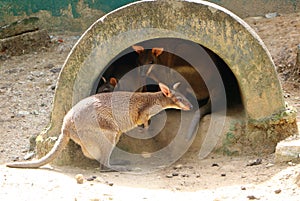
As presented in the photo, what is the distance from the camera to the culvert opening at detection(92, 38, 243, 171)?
507 cm

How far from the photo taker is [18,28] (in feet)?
28.7

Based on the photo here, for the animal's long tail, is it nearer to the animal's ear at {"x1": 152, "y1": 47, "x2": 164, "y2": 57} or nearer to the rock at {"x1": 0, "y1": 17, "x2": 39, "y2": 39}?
the animal's ear at {"x1": 152, "y1": 47, "x2": 164, "y2": 57}

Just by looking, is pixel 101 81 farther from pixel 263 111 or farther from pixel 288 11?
pixel 288 11

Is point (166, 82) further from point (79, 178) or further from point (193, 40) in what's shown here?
point (79, 178)

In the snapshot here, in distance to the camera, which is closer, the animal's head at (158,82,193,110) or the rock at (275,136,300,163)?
the rock at (275,136,300,163)

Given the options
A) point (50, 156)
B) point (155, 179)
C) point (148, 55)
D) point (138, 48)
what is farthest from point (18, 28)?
point (155, 179)

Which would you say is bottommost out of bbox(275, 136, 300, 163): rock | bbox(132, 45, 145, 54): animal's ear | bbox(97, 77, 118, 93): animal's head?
bbox(275, 136, 300, 163): rock

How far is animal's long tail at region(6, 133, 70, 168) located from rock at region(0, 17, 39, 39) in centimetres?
457

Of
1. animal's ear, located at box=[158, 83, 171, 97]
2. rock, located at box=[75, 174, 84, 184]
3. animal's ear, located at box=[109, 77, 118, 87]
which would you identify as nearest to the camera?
rock, located at box=[75, 174, 84, 184]

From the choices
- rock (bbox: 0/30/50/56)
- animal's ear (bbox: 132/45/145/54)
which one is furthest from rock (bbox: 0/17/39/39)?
animal's ear (bbox: 132/45/145/54)

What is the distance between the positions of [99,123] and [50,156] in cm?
44

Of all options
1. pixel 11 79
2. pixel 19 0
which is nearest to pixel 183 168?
pixel 11 79

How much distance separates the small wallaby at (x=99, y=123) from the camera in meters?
4.44

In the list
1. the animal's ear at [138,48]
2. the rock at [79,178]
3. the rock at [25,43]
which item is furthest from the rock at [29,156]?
the rock at [25,43]
